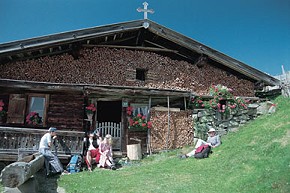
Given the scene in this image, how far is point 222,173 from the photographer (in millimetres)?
7676

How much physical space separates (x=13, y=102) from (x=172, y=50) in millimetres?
8437

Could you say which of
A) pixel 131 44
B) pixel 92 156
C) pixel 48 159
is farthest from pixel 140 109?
pixel 48 159

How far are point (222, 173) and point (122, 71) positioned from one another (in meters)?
7.59

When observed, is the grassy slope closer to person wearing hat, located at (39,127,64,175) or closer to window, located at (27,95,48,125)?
person wearing hat, located at (39,127,64,175)

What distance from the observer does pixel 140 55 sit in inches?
546

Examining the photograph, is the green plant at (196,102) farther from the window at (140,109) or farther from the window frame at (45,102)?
the window frame at (45,102)

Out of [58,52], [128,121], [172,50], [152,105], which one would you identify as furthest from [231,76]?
A: [58,52]

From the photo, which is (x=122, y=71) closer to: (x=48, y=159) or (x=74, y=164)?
(x=74, y=164)

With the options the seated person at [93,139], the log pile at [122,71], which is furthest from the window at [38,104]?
the seated person at [93,139]

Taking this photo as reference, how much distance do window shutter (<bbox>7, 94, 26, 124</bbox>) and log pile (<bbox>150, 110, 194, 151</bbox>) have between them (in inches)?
235

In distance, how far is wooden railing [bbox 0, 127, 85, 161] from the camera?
976 cm

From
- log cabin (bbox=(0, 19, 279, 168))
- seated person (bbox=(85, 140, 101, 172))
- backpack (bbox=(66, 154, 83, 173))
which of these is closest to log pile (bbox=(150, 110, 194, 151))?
log cabin (bbox=(0, 19, 279, 168))

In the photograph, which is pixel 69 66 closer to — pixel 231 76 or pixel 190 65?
pixel 190 65

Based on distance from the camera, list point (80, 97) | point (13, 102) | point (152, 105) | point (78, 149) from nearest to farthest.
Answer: point (78, 149) < point (13, 102) < point (80, 97) < point (152, 105)
